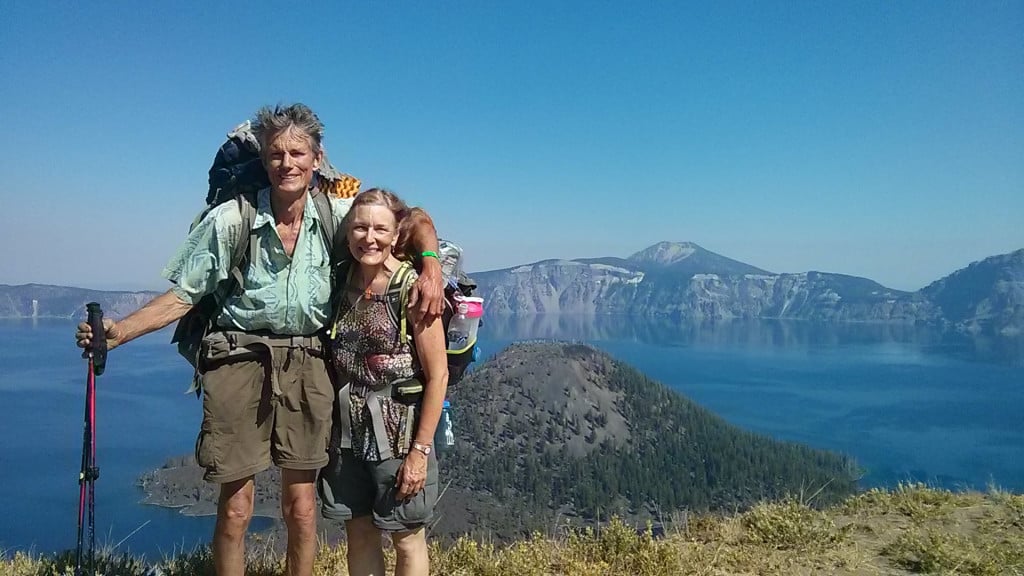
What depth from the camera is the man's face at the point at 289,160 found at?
272cm

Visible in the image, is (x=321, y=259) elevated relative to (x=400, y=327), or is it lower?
elevated

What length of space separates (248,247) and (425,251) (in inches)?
30.8

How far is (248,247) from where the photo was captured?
2791 millimetres

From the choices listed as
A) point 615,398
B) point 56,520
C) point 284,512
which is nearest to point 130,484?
point 56,520

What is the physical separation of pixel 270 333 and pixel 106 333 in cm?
62

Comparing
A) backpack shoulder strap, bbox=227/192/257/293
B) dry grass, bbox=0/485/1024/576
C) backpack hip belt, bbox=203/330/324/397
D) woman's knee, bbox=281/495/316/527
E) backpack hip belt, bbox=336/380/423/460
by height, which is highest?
backpack shoulder strap, bbox=227/192/257/293

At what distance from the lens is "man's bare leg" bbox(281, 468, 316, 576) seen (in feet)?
9.37

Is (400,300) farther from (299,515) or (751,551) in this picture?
(751,551)

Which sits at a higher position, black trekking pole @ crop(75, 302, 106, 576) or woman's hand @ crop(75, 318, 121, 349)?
woman's hand @ crop(75, 318, 121, 349)

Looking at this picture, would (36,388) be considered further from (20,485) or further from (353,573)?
(353,573)

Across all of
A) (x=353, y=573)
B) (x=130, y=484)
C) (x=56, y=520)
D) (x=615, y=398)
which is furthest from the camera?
(x=615, y=398)

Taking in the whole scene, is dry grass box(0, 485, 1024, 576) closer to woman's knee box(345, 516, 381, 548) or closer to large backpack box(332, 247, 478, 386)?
woman's knee box(345, 516, 381, 548)

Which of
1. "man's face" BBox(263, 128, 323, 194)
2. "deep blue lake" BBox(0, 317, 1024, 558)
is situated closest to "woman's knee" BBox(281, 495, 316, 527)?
"man's face" BBox(263, 128, 323, 194)

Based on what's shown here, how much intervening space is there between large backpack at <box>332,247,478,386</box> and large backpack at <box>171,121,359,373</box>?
302 mm
